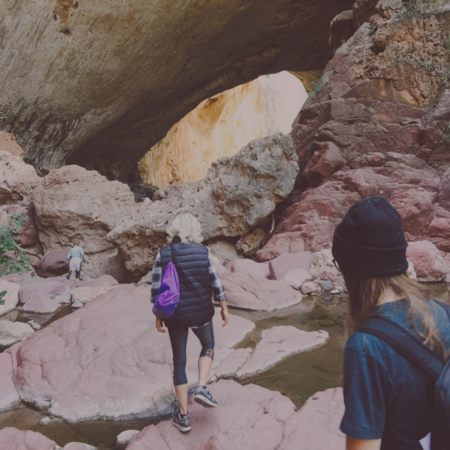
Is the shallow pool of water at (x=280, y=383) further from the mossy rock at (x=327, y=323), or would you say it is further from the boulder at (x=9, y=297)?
the boulder at (x=9, y=297)

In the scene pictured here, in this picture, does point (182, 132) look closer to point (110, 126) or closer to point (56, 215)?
point (110, 126)

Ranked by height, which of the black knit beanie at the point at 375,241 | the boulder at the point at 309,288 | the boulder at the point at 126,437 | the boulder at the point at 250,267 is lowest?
the boulder at the point at 250,267

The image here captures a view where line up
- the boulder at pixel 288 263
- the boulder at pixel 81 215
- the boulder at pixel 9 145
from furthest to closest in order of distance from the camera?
the boulder at pixel 9 145, the boulder at pixel 81 215, the boulder at pixel 288 263

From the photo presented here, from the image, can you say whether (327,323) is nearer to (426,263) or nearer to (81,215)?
(426,263)

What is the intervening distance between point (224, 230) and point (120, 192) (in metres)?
4.12

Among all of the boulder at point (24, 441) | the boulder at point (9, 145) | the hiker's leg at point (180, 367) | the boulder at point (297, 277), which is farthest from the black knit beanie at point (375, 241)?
the boulder at point (9, 145)

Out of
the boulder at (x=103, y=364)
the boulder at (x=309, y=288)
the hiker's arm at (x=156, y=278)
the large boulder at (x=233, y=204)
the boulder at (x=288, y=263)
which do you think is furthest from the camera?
the large boulder at (x=233, y=204)

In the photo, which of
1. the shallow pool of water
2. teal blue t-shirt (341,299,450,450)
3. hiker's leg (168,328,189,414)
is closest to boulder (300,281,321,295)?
the shallow pool of water

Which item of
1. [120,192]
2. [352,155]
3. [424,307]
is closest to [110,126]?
[120,192]

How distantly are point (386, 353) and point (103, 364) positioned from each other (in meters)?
3.48

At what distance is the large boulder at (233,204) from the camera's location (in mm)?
9375

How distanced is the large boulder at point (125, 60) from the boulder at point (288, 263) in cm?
1022

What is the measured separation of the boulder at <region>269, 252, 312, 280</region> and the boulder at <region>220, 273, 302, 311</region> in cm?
82

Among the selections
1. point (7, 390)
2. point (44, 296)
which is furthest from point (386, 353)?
point (44, 296)
